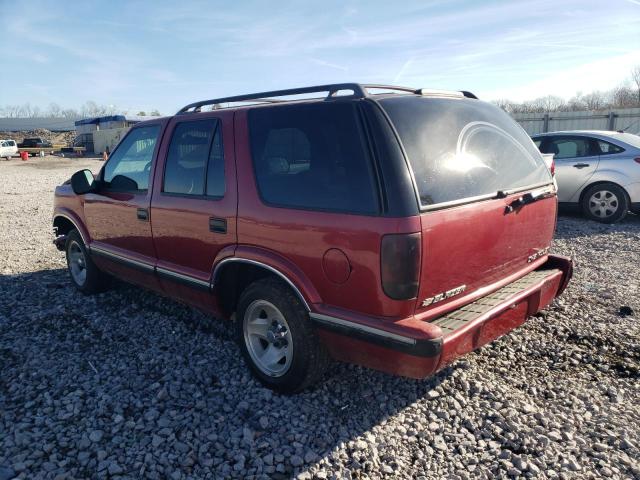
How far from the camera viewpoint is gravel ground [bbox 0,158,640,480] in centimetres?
258

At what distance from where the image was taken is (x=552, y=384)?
10.7 feet

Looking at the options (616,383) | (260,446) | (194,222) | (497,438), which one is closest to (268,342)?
(260,446)

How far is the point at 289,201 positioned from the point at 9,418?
224 cm

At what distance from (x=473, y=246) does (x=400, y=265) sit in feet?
1.94

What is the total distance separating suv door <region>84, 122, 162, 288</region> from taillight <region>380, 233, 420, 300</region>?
237cm

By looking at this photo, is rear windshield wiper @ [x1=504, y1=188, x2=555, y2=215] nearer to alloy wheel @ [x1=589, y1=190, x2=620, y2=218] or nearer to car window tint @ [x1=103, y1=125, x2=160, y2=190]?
car window tint @ [x1=103, y1=125, x2=160, y2=190]

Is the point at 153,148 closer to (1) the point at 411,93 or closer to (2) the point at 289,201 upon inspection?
(2) the point at 289,201

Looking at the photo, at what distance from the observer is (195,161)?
362 centimetres

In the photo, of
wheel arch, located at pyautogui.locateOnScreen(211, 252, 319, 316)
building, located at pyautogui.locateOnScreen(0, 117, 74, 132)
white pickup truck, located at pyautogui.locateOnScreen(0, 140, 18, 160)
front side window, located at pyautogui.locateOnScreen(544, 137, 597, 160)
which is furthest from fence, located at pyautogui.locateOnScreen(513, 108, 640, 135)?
building, located at pyautogui.locateOnScreen(0, 117, 74, 132)

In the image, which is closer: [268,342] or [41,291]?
[268,342]

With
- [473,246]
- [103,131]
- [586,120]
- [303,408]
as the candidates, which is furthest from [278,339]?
[103,131]

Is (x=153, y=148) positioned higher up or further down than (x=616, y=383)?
higher up

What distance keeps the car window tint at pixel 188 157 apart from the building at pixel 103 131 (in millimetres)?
39314

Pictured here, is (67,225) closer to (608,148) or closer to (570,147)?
(570,147)
